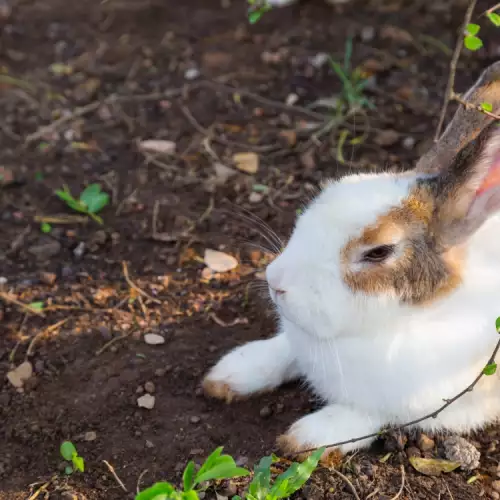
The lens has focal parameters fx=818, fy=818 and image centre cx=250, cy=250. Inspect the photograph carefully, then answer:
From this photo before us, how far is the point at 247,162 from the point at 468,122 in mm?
1724

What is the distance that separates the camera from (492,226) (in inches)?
109

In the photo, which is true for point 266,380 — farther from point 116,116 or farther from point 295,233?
point 116,116

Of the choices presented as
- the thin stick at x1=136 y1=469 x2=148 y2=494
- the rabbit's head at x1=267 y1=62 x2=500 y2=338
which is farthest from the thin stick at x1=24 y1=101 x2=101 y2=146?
the rabbit's head at x1=267 y1=62 x2=500 y2=338

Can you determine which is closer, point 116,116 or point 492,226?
point 492,226

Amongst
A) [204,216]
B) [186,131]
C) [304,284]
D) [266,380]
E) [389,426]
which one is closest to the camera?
[304,284]

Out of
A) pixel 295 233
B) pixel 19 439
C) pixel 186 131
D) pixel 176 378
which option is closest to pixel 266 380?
pixel 176 378

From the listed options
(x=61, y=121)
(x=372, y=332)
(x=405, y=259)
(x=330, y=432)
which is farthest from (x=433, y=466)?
(x=61, y=121)

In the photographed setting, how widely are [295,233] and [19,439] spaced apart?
129 cm

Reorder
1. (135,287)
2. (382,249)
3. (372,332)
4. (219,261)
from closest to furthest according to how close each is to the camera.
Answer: (382,249) → (372,332) → (135,287) → (219,261)

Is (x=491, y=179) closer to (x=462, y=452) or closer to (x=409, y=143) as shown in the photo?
(x=462, y=452)

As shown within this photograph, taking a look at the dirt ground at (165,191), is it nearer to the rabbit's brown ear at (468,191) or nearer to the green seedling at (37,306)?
the green seedling at (37,306)

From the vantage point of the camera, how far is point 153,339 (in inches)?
134

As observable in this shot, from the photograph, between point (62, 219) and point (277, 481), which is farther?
point (62, 219)

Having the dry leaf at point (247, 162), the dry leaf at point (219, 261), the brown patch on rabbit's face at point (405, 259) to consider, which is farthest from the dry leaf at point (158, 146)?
the brown patch on rabbit's face at point (405, 259)
